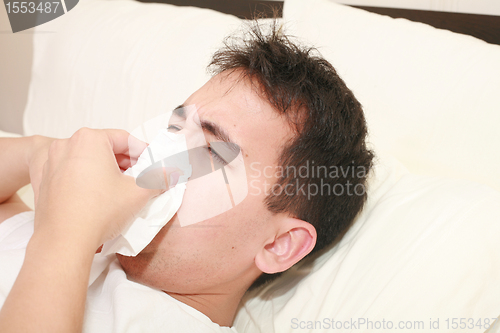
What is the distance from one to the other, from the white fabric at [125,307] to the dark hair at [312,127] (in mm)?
349

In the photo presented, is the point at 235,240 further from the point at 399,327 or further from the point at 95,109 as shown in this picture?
the point at 95,109

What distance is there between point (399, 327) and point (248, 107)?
2.09 feet

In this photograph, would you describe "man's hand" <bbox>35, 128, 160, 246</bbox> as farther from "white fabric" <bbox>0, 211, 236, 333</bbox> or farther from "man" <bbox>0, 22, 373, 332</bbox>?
"white fabric" <bbox>0, 211, 236, 333</bbox>

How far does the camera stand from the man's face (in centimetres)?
93

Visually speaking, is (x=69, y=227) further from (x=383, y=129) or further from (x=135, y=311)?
(x=383, y=129)

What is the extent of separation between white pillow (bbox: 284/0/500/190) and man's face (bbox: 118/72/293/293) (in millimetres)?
494

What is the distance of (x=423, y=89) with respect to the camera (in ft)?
4.02

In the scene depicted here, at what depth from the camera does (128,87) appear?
1.71 m

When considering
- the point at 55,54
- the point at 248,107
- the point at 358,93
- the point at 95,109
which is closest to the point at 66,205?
the point at 248,107

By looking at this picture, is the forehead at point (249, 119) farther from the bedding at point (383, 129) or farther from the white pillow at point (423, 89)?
the white pillow at point (423, 89)

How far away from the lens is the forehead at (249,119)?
37.2 inches

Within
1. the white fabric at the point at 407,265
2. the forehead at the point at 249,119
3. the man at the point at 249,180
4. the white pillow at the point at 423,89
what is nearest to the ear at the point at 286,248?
the man at the point at 249,180

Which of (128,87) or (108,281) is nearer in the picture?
(108,281)

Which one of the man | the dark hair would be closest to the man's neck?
the man
